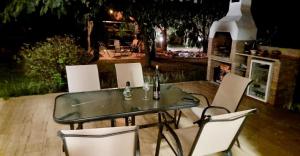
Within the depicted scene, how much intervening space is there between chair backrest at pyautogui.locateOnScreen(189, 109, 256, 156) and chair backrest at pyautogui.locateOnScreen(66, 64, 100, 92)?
6.15ft

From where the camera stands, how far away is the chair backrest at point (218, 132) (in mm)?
1938

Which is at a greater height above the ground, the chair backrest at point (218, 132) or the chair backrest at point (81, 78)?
the chair backrest at point (81, 78)

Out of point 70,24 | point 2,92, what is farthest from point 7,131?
point 70,24

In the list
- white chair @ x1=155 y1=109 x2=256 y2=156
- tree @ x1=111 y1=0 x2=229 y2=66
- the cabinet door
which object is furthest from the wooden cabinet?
white chair @ x1=155 y1=109 x2=256 y2=156

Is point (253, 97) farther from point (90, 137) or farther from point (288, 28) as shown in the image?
point (90, 137)

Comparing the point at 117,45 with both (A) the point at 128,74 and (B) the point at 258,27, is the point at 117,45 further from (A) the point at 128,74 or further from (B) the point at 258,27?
(A) the point at 128,74

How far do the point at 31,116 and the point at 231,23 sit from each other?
4650mm

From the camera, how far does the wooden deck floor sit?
9.86 feet

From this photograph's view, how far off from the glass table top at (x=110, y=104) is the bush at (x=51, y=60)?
2626 millimetres

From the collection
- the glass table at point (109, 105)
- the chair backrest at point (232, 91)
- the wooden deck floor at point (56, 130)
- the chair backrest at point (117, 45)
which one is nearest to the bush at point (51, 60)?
the wooden deck floor at point (56, 130)

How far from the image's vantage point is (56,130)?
3457mm

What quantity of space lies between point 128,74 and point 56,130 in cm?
134

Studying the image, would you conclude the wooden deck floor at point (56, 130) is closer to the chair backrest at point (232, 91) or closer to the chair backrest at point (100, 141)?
the chair backrest at point (232, 91)

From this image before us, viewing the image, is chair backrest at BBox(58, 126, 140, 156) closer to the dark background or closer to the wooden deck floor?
the wooden deck floor
